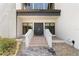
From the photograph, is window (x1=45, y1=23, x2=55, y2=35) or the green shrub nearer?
the green shrub

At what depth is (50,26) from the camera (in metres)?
2.17

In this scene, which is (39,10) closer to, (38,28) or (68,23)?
(38,28)

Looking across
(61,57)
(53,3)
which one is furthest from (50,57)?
(53,3)

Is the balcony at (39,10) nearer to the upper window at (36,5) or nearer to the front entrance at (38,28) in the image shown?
the upper window at (36,5)

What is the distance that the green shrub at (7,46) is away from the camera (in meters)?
1.97

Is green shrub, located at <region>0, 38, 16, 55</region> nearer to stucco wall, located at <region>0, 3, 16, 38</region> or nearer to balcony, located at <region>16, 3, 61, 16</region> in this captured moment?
stucco wall, located at <region>0, 3, 16, 38</region>

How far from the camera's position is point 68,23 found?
6.92ft

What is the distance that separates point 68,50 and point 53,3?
0.74 metres

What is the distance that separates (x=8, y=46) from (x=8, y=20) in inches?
15.8

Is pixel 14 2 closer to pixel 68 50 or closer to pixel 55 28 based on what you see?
pixel 55 28

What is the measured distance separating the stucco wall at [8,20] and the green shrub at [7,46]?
0.08 meters

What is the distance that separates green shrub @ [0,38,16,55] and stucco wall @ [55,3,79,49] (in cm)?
72

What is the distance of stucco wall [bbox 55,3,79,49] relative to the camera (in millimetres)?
2018

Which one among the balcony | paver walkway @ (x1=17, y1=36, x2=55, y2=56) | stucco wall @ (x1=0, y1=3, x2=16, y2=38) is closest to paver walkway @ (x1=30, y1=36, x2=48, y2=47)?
paver walkway @ (x1=17, y1=36, x2=55, y2=56)
